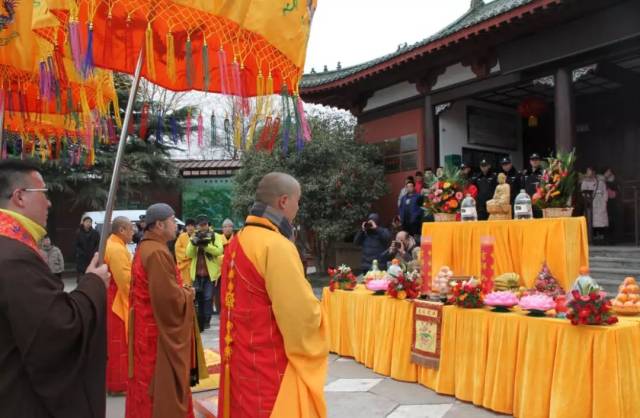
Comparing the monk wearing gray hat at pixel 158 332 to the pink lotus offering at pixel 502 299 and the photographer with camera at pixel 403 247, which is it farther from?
the photographer with camera at pixel 403 247

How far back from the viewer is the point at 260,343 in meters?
2.32

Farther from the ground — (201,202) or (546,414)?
(201,202)

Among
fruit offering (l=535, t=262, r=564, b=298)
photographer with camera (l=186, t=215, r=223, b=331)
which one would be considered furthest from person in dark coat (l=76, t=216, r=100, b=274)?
fruit offering (l=535, t=262, r=564, b=298)

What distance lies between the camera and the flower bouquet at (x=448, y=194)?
5988 millimetres

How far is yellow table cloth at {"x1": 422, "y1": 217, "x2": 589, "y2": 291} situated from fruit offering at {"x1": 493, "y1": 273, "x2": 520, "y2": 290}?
292 millimetres

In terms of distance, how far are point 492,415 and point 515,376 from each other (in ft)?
1.20

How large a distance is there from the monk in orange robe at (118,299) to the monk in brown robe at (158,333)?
4.18ft

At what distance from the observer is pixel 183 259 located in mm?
7820

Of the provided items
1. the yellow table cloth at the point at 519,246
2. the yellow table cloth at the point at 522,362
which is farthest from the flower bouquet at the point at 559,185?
the yellow table cloth at the point at 522,362

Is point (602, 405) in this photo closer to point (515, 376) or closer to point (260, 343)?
Result: point (515, 376)

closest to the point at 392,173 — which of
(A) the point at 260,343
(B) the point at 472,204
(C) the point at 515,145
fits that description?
(C) the point at 515,145

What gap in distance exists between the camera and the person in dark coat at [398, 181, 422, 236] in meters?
8.84

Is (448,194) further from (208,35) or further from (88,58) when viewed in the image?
(88,58)

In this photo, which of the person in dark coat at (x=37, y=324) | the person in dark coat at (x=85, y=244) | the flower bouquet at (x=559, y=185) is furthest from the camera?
the person in dark coat at (x=85, y=244)
